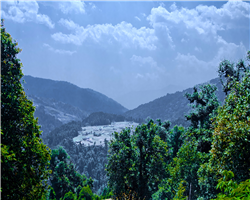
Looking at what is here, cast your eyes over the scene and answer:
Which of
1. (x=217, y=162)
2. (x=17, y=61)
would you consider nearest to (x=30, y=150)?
(x=17, y=61)

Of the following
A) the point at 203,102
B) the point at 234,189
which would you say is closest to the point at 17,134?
the point at 234,189

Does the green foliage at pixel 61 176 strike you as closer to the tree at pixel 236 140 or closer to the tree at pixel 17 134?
the tree at pixel 17 134

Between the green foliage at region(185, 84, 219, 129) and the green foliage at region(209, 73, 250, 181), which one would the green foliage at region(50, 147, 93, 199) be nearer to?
the green foliage at region(185, 84, 219, 129)

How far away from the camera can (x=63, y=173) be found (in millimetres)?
53188

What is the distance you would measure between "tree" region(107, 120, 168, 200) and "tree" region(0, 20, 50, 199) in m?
12.1

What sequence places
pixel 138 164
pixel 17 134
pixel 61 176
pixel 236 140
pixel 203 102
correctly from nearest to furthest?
pixel 236 140 → pixel 17 134 → pixel 138 164 → pixel 203 102 → pixel 61 176

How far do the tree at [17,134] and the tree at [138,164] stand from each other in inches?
476

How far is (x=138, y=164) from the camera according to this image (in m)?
24.8

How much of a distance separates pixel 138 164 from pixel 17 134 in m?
16.4

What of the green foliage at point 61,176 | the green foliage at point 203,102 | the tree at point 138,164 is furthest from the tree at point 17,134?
the green foliage at point 61,176

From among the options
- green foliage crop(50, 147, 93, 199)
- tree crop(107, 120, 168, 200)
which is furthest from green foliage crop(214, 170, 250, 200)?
green foliage crop(50, 147, 93, 199)

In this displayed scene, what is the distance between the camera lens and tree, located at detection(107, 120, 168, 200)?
24141mm

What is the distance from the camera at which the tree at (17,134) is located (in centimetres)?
1152

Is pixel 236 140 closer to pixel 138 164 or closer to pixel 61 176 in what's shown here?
pixel 138 164
